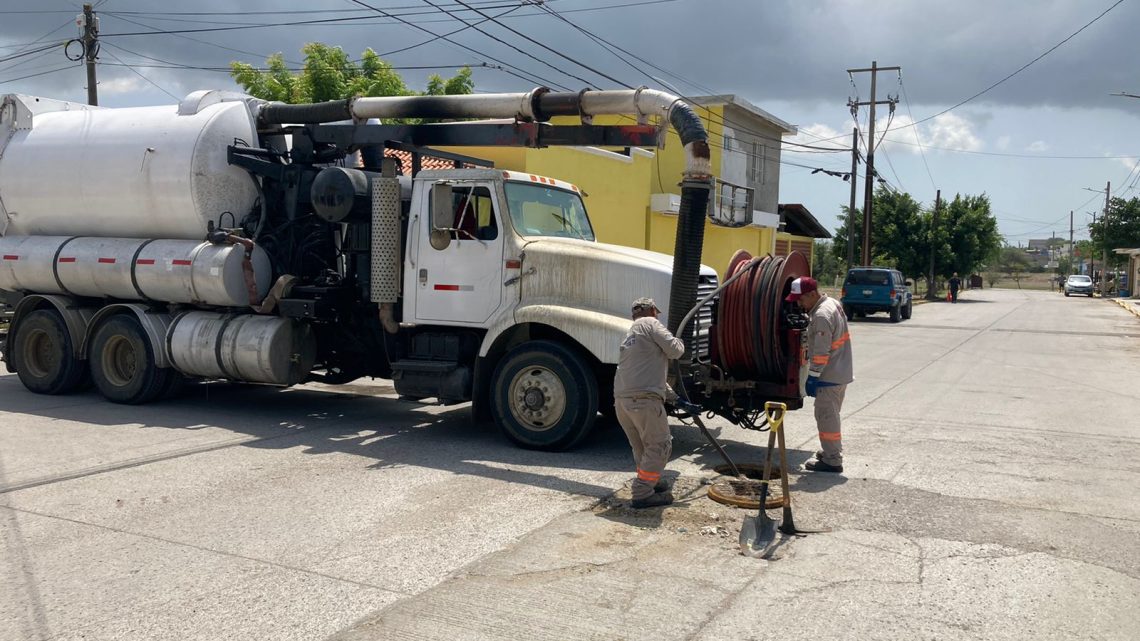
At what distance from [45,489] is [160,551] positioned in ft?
Answer: 6.79

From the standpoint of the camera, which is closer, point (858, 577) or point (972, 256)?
point (858, 577)

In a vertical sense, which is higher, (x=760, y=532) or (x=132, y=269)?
(x=132, y=269)

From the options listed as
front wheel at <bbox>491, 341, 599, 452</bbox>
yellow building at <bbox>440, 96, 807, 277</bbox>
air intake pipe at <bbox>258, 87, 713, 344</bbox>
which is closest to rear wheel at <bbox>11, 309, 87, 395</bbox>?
air intake pipe at <bbox>258, 87, 713, 344</bbox>

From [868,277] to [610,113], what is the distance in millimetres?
24606

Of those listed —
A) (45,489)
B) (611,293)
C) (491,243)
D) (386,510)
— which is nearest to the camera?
(386,510)

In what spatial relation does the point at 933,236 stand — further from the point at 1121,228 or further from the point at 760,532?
the point at 760,532

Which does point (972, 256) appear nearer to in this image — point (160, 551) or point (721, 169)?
point (721, 169)

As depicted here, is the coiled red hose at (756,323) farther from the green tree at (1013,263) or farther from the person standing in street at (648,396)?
the green tree at (1013,263)

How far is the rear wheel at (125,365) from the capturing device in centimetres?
1072

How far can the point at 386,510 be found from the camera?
21.5ft

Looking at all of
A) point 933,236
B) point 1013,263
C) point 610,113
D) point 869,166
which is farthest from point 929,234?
point 1013,263

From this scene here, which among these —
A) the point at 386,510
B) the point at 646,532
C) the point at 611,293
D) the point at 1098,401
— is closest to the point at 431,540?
the point at 386,510

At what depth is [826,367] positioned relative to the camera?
794cm

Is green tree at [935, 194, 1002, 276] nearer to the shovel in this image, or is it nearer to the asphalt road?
the asphalt road
